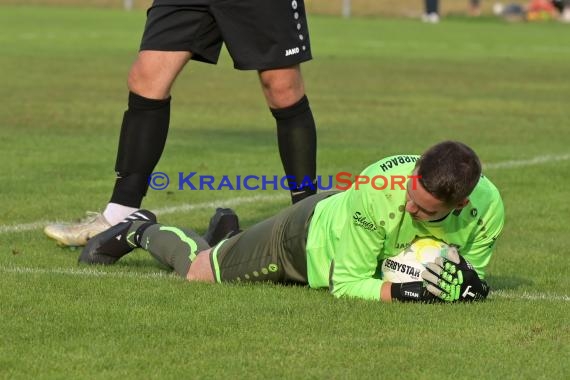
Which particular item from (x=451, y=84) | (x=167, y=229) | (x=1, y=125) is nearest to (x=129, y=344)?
(x=167, y=229)

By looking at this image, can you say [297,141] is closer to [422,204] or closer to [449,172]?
[422,204]

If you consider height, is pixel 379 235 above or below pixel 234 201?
above

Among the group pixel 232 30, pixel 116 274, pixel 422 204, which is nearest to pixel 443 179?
pixel 422 204

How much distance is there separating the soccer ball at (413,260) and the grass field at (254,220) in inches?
6.7

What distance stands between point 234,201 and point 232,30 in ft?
7.39

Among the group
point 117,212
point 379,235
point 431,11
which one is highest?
point 379,235

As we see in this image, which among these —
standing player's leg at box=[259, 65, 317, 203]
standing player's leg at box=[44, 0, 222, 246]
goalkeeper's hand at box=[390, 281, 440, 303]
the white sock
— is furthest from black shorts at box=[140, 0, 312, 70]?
goalkeeper's hand at box=[390, 281, 440, 303]

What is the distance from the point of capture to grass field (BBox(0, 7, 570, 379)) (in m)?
5.32

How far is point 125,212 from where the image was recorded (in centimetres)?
781

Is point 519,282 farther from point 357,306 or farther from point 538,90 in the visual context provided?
point 538,90

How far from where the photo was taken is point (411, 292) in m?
6.22

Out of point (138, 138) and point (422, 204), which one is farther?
point (138, 138)

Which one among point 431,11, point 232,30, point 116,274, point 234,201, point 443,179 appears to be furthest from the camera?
point 431,11

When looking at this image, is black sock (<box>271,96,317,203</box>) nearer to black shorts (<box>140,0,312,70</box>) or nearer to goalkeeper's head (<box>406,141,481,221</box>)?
black shorts (<box>140,0,312,70</box>)
